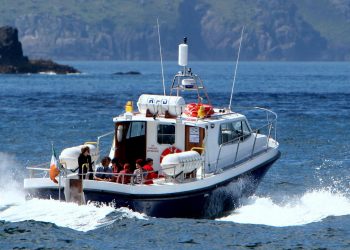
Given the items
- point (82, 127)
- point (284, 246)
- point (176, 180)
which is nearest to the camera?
point (284, 246)

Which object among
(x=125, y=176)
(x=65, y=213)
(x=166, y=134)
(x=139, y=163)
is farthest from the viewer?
(x=166, y=134)

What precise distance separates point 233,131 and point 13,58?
146506mm

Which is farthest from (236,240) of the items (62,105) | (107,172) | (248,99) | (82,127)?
(248,99)

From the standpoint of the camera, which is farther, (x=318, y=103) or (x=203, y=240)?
(x=318, y=103)

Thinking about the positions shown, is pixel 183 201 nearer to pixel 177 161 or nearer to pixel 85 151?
pixel 177 161

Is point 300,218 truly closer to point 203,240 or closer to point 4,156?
point 203,240

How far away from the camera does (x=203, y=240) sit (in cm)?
2230

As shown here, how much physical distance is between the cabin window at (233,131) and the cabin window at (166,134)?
4.71 feet

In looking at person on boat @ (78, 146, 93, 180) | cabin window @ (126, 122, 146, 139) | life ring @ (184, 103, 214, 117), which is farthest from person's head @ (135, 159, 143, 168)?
life ring @ (184, 103, 214, 117)

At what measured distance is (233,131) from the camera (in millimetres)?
27359

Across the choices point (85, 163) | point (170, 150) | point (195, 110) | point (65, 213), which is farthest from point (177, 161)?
point (65, 213)

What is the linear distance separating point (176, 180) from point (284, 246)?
3609 millimetres

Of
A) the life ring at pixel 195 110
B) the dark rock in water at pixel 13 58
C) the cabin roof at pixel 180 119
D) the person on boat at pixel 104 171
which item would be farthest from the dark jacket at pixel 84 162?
the dark rock in water at pixel 13 58

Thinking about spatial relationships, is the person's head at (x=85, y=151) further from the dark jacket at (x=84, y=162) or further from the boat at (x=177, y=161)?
the boat at (x=177, y=161)
